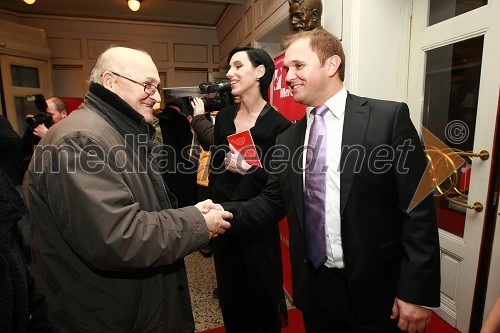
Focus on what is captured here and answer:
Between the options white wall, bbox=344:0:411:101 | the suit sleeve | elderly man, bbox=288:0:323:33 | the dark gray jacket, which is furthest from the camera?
elderly man, bbox=288:0:323:33

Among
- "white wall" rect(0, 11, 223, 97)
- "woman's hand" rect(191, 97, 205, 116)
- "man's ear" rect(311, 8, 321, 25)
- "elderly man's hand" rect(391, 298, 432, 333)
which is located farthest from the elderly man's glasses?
"white wall" rect(0, 11, 223, 97)

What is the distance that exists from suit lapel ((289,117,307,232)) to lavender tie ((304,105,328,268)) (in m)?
0.02

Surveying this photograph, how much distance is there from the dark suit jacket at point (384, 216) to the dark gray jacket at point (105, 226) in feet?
1.75

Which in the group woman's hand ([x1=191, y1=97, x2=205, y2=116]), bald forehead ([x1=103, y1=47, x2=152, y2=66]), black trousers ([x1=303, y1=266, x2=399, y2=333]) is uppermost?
bald forehead ([x1=103, y1=47, x2=152, y2=66])

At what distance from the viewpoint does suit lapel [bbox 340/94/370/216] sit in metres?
1.08

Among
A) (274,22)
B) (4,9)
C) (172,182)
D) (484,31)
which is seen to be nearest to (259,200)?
(484,31)

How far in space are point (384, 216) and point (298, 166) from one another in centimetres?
37

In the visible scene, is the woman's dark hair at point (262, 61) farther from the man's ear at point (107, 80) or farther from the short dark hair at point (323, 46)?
the man's ear at point (107, 80)

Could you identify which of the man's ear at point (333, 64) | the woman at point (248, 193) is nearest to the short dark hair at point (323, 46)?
the man's ear at point (333, 64)

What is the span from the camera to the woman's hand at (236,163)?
5.20 feet

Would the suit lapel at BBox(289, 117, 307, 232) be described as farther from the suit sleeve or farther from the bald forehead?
the bald forehead

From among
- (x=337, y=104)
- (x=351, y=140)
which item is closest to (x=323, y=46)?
(x=337, y=104)

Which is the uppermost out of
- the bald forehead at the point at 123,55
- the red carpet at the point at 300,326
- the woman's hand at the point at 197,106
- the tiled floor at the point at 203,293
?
the bald forehead at the point at 123,55

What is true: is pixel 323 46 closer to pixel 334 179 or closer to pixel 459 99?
pixel 334 179
